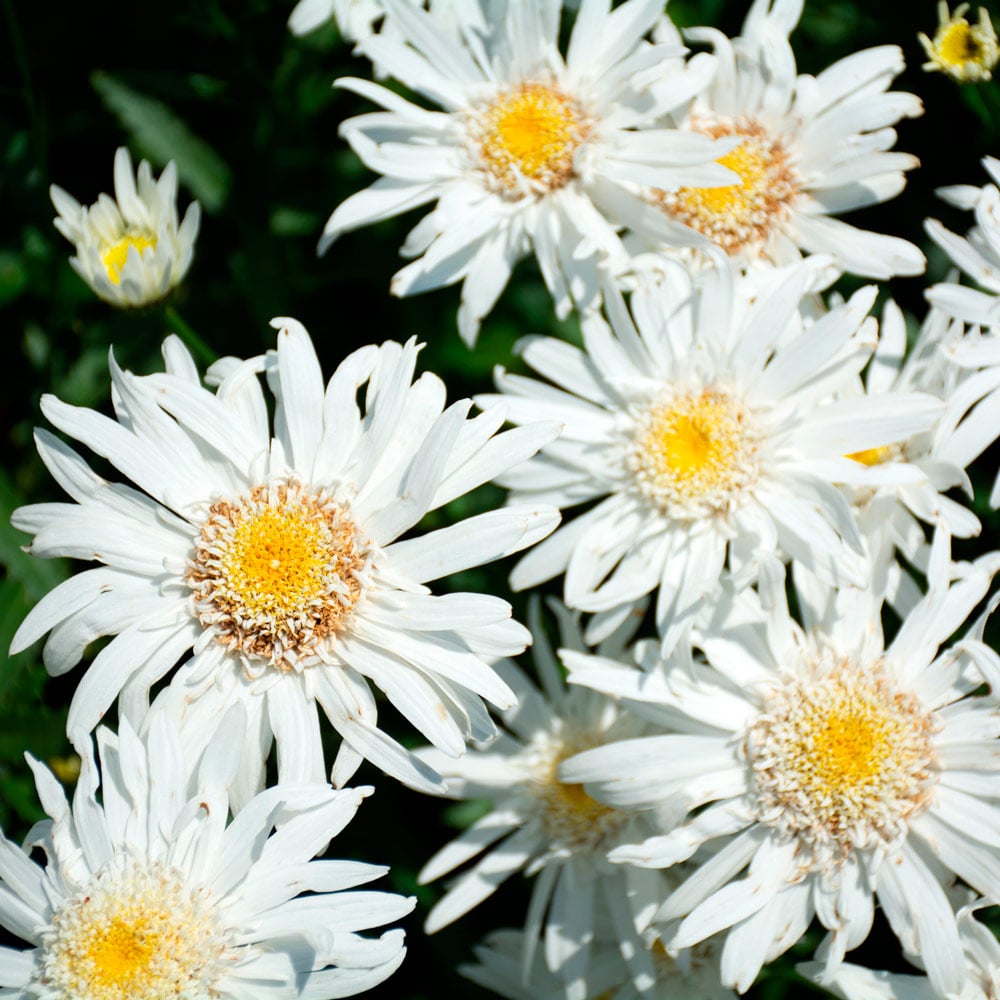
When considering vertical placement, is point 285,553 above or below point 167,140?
below

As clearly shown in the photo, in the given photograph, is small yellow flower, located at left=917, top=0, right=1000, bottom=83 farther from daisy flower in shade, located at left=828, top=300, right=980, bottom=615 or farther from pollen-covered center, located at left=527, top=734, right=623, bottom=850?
pollen-covered center, located at left=527, top=734, right=623, bottom=850

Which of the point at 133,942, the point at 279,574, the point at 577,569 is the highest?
the point at 577,569

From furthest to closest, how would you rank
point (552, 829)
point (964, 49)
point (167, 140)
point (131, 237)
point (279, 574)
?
point (167, 140)
point (131, 237)
point (552, 829)
point (964, 49)
point (279, 574)

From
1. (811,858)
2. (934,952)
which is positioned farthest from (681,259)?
(934,952)

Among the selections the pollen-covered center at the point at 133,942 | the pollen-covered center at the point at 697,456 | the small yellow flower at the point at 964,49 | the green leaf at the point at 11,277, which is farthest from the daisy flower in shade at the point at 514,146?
the pollen-covered center at the point at 133,942

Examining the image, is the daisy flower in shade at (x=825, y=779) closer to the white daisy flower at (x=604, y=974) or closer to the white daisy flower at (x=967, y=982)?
the white daisy flower at (x=967, y=982)

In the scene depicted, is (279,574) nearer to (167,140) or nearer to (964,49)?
(167,140)

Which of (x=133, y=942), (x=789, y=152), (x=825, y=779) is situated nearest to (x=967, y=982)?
(x=825, y=779)
